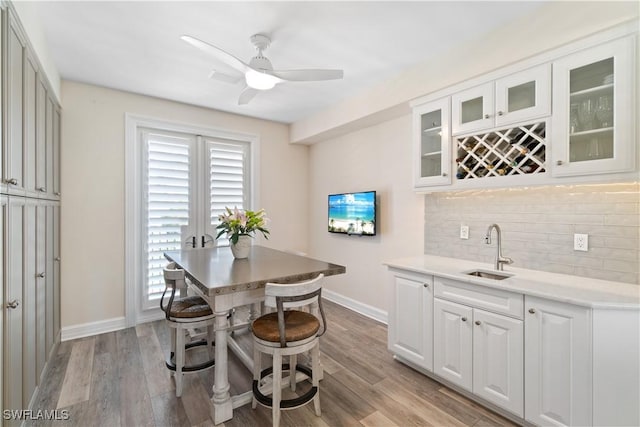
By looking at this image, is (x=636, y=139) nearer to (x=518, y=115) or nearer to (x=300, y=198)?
(x=518, y=115)

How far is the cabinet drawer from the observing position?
1.84 meters

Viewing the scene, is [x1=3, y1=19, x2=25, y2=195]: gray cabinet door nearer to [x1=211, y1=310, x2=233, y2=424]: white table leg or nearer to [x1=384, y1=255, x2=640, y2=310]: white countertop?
[x1=211, y1=310, x2=233, y2=424]: white table leg

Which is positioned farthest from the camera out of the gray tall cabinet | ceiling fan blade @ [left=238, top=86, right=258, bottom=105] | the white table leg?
ceiling fan blade @ [left=238, top=86, right=258, bottom=105]

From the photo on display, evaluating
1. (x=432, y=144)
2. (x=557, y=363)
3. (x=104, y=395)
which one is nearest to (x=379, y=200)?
(x=432, y=144)

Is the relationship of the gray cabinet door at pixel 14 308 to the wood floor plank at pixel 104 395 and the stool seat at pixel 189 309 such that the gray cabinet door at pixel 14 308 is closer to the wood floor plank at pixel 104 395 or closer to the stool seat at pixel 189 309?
the wood floor plank at pixel 104 395

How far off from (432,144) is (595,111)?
1122 millimetres

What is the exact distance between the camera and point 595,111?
1.78 meters

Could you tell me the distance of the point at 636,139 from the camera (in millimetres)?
1624

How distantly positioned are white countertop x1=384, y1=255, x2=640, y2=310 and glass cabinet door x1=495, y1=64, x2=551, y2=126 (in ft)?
3.72

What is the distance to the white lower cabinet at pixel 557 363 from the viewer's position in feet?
5.17

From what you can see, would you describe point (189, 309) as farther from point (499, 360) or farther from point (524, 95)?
point (524, 95)

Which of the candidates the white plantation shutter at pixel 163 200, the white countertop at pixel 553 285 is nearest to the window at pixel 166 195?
the white plantation shutter at pixel 163 200

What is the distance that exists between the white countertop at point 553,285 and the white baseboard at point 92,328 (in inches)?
128

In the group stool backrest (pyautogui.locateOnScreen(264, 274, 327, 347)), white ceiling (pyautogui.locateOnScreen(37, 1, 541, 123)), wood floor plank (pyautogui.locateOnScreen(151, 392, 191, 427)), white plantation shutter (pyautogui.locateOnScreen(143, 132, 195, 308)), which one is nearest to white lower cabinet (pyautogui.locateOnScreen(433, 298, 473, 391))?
stool backrest (pyautogui.locateOnScreen(264, 274, 327, 347))
